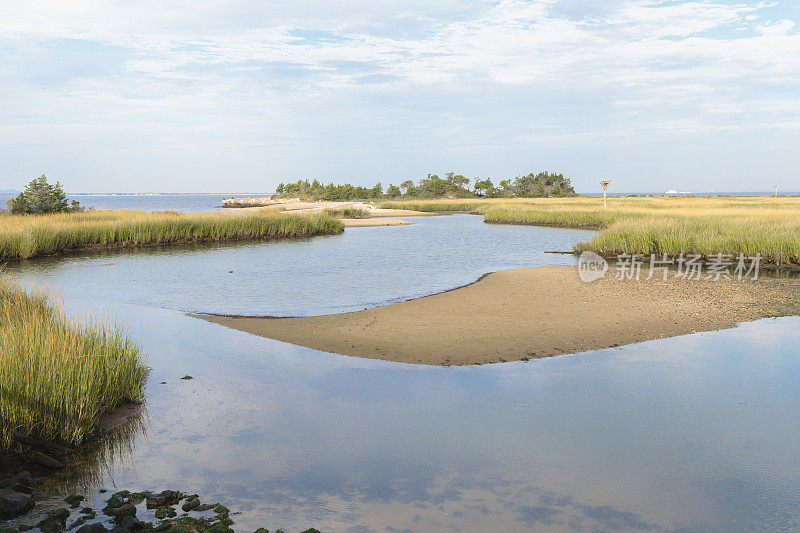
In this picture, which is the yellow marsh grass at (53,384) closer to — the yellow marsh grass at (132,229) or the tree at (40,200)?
the yellow marsh grass at (132,229)

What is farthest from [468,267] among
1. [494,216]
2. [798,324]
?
[494,216]

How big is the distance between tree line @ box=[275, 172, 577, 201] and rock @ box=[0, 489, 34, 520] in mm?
95405

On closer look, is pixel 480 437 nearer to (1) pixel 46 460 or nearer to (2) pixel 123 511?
(2) pixel 123 511

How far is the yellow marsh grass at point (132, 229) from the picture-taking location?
25.0 m

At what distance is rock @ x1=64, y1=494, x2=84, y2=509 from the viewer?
16.1 feet

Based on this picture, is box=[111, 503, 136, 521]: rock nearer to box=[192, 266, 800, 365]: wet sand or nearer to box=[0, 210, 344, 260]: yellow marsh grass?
box=[192, 266, 800, 365]: wet sand

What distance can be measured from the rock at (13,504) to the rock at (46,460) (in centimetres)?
67

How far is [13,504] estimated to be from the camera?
4699 millimetres

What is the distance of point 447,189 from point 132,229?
80152 mm

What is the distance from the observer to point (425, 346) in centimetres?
960

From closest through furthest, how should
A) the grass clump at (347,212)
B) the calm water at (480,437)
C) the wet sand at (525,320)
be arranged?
the calm water at (480,437)
the wet sand at (525,320)
the grass clump at (347,212)

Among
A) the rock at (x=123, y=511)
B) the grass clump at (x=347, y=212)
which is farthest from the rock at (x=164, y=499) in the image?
the grass clump at (x=347, y=212)

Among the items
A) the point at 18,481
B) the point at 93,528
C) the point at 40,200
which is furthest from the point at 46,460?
the point at 40,200

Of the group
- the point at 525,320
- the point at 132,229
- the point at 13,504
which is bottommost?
the point at 13,504
